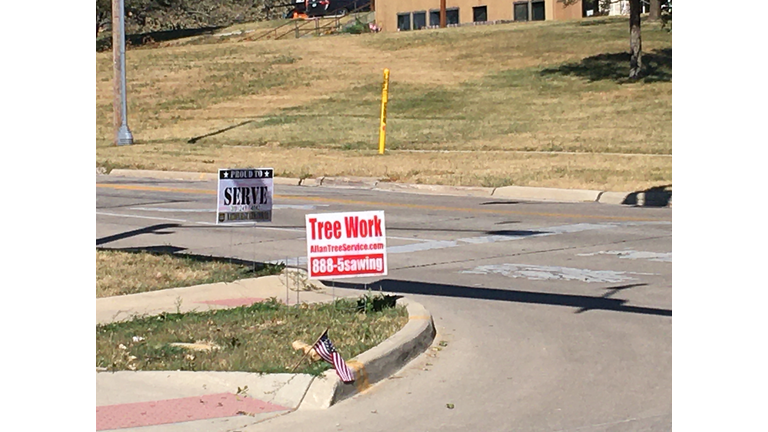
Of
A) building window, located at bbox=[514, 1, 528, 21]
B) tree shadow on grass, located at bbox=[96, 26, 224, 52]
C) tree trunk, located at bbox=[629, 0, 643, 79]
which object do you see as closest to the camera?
tree trunk, located at bbox=[629, 0, 643, 79]

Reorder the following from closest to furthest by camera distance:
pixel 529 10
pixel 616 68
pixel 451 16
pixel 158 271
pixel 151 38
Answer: pixel 158 271
pixel 616 68
pixel 529 10
pixel 451 16
pixel 151 38

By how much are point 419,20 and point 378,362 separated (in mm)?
59007

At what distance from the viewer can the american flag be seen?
7.20m

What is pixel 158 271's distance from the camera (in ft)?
36.6

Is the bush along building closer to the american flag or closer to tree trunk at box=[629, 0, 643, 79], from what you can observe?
tree trunk at box=[629, 0, 643, 79]

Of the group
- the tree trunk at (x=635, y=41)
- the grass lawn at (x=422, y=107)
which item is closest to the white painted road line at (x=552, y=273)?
the grass lawn at (x=422, y=107)

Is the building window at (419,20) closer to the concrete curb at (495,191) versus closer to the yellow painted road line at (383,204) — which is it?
the concrete curb at (495,191)

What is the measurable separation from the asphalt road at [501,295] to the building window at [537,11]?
4354 cm

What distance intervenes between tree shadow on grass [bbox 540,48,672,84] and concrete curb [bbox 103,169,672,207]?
19.7 meters

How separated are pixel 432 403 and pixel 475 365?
3.51 feet

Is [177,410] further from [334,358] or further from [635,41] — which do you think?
[635,41]

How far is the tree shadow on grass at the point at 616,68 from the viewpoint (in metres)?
40.9

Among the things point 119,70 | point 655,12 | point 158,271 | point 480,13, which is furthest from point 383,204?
point 480,13

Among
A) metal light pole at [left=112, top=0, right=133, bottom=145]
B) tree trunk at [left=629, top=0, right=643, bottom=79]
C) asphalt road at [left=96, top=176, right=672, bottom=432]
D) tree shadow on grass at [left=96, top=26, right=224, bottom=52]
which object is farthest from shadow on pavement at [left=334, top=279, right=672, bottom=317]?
tree shadow on grass at [left=96, top=26, right=224, bottom=52]
